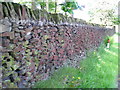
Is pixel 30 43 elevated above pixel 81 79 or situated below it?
above

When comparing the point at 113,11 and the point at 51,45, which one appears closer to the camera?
the point at 51,45

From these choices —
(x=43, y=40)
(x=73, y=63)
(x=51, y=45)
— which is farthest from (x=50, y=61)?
(x=73, y=63)

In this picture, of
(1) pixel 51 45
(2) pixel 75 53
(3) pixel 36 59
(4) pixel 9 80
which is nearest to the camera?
(4) pixel 9 80

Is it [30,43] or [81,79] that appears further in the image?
[81,79]

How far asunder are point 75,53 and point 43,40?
7.67 feet

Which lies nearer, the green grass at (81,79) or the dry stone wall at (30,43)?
the dry stone wall at (30,43)

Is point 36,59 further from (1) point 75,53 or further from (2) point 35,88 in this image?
(1) point 75,53

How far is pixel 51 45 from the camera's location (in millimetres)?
3922

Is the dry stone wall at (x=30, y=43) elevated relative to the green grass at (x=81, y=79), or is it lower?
elevated

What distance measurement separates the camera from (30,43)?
10.1 feet

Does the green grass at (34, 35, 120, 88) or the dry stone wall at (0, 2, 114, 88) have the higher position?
the dry stone wall at (0, 2, 114, 88)

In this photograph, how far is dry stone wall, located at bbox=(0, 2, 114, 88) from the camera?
7.96 feet

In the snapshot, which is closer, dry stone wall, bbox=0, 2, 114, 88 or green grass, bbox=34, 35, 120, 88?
dry stone wall, bbox=0, 2, 114, 88

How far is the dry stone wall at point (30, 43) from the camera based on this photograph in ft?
7.96
